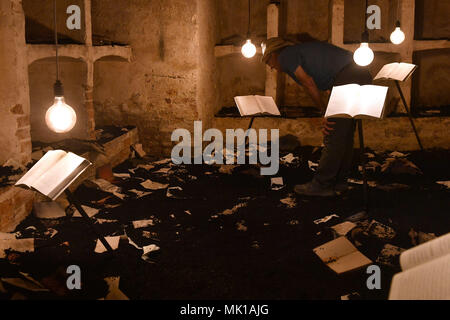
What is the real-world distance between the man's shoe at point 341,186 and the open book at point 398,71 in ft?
5.12

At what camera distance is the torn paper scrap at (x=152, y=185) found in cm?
582

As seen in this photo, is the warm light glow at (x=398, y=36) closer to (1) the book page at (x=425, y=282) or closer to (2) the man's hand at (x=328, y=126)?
(2) the man's hand at (x=328, y=126)

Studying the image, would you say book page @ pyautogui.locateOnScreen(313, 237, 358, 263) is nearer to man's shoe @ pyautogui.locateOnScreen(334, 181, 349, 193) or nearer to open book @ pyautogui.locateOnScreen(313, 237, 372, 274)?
open book @ pyautogui.locateOnScreen(313, 237, 372, 274)

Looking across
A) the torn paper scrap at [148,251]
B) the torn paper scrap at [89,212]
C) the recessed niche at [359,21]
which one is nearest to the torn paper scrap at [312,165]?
the recessed niche at [359,21]

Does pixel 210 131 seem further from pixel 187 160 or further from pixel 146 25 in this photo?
pixel 146 25

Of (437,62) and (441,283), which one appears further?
(437,62)

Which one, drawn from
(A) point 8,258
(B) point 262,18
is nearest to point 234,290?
(A) point 8,258

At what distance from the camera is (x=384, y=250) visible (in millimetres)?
3809

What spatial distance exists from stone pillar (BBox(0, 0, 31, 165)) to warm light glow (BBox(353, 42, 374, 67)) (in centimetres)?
341

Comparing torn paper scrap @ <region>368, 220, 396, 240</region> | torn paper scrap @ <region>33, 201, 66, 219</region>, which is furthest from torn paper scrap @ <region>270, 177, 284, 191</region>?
torn paper scrap @ <region>33, 201, 66, 219</region>

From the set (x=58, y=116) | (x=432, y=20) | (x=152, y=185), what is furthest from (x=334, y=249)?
(x=432, y=20)

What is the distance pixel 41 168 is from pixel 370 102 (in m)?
2.77

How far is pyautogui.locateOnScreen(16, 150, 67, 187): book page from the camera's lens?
10.7 feet
